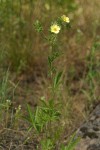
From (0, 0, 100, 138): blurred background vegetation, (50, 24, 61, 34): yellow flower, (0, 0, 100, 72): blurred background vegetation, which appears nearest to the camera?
(50, 24, 61, 34): yellow flower

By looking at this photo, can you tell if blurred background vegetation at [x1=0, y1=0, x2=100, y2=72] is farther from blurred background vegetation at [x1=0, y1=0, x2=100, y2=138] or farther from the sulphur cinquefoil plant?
the sulphur cinquefoil plant

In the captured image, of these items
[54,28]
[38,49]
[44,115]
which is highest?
A: [38,49]

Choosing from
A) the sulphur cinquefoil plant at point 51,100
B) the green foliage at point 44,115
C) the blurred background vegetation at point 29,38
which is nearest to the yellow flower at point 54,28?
the sulphur cinquefoil plant at point 51,100

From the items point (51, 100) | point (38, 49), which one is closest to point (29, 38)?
point (38, 49)

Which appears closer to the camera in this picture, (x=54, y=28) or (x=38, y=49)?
(x=54, y=28)

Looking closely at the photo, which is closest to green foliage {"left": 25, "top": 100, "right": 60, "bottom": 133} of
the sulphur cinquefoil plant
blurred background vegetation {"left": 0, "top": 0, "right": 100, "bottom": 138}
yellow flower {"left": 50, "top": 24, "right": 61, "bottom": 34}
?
the sulphur cinquefoil plant

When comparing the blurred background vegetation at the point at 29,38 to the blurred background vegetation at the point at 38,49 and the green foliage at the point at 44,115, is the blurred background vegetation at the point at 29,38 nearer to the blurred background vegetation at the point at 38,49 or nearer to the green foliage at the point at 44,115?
the blurred background vegetation at the point at 38,49

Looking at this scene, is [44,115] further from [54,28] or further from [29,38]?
[29,38]

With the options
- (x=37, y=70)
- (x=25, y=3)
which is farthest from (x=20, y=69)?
(x=25, y=3)

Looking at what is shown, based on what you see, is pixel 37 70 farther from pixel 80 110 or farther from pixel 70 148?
pixel 70 148

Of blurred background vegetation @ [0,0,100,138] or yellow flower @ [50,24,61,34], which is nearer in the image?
yellow flower @ [50,24,61,34]

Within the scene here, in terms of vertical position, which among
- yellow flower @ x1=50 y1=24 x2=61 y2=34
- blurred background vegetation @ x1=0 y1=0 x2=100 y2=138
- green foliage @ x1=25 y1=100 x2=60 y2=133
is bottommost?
green foliage @ x1=25 y1=100 x2=60 y2=133
